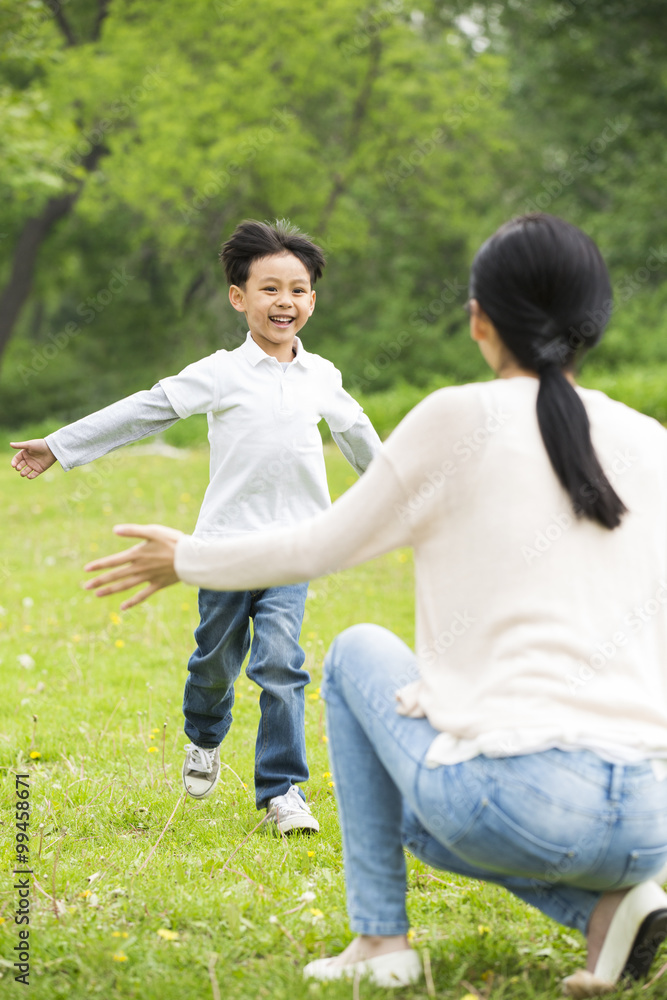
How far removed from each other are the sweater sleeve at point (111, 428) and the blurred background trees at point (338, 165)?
15116 mm

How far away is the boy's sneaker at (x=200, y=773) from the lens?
145 inches

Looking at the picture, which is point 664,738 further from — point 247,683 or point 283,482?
point 247,683

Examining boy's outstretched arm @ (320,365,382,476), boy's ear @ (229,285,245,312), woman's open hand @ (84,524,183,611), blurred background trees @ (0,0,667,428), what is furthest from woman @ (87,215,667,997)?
blurred background trees @ (0,0,667,428)

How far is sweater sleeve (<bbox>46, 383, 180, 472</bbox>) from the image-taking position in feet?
10.3

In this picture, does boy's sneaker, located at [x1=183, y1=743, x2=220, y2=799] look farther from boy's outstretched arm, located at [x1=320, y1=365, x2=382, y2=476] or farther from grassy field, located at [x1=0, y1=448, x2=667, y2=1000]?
boy's outstretched arm, located at [x1=320, y1=365, x2=382, y2=476]

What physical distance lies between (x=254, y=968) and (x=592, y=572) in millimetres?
1245

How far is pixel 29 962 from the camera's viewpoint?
2.46 metres

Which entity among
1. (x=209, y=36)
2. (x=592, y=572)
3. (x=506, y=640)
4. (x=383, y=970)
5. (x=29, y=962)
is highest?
(x=209, y=36)

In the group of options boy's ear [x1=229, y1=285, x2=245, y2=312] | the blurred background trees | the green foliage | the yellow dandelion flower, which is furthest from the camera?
the green foliage

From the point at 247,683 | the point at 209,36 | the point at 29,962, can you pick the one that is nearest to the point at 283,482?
the point at 29,962

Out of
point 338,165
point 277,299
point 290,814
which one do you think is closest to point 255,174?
point 338,165

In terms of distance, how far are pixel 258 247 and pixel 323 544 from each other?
1.83m

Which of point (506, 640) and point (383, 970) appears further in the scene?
point (383, 970)

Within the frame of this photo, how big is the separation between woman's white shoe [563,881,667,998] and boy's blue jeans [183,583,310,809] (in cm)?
154
